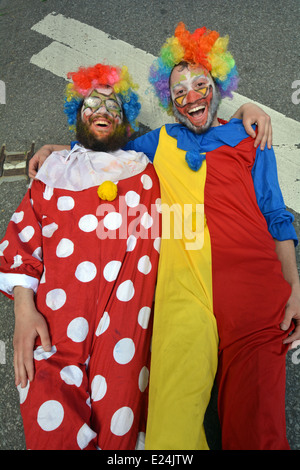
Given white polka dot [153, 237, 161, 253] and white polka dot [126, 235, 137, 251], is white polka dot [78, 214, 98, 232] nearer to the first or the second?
white polka dot [126, 235, 137, 251]

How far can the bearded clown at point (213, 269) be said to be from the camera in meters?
1.45

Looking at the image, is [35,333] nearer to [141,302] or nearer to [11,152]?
[141,302]

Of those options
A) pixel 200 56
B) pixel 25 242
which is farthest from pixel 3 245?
pixel 200 56

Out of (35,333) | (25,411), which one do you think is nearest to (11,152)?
(35,333)

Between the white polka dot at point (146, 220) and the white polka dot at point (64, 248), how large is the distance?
410 millimetres

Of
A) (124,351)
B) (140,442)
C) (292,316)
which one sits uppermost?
(292,316)

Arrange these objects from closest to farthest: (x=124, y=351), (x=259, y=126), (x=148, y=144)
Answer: (x=124, y=351)
(x=259, y=126)
(x=148, y=144)

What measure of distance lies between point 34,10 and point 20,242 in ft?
10.3

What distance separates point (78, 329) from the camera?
5.41 ft

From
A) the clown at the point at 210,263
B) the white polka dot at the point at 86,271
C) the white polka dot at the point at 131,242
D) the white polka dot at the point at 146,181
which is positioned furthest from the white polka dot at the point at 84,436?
the white polka dot at the point at 146,181

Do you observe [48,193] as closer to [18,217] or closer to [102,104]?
[18,217]

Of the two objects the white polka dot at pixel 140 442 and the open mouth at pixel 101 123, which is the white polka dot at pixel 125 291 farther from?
the open mouth at pixel 101 123

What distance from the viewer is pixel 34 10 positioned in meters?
3.79

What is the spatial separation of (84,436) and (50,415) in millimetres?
156
